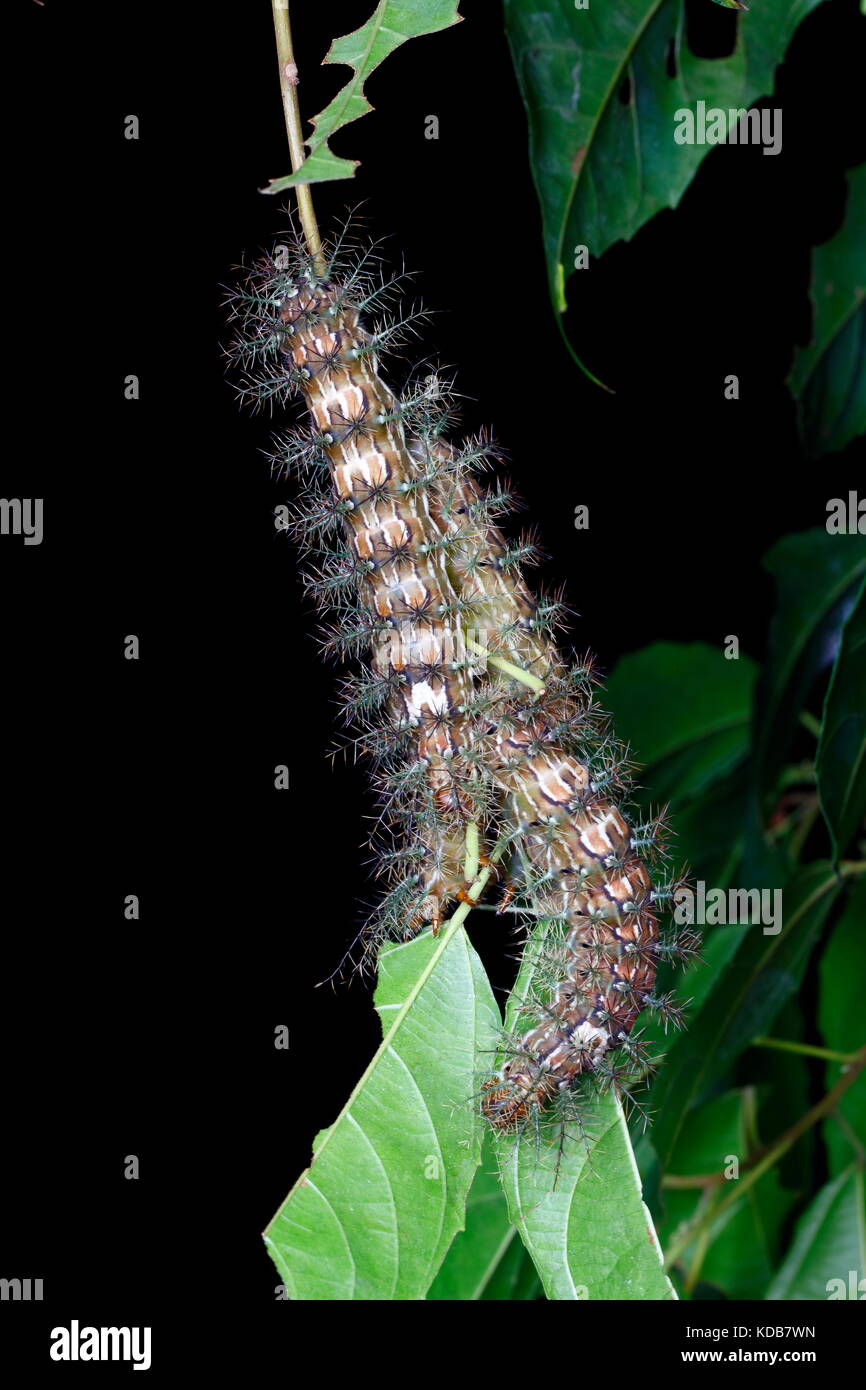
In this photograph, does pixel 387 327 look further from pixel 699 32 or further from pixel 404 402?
pixel 699 32

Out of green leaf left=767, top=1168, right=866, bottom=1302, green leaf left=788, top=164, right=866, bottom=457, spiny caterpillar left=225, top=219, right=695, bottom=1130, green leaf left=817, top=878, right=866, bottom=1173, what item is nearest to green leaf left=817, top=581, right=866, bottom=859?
spiny caterpillar left=225, top=219, right=695, bottom=1130

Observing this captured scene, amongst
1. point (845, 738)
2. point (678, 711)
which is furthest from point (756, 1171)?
point (845, 738)

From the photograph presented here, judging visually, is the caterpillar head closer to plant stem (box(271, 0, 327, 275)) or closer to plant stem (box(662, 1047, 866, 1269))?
plant stem (box(271, 0, 327, 275))

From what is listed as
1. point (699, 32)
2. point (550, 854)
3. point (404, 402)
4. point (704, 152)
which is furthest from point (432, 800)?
point (699, 32)

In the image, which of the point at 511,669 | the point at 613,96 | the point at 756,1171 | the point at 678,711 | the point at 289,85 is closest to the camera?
the point at 289,85

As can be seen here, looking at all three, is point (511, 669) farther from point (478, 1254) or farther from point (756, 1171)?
point (756, 1171)

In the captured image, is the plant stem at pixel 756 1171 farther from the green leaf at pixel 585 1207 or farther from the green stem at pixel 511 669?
the green stem at pixel 511 669
